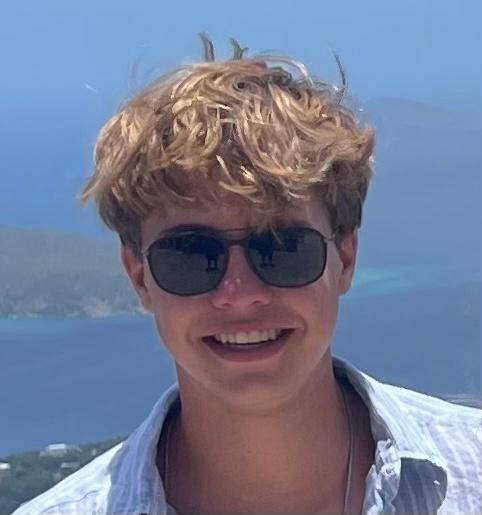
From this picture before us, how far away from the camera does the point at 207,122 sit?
5.95ft

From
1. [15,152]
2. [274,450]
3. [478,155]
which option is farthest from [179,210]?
[478,155]

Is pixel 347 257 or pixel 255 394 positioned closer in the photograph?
pixel 255 394

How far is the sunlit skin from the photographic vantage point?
1773 mm

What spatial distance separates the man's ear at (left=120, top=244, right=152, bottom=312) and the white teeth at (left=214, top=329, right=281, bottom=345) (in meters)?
0.17

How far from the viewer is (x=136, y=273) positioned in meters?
1.93

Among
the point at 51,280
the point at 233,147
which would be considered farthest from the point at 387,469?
the point at 51,280

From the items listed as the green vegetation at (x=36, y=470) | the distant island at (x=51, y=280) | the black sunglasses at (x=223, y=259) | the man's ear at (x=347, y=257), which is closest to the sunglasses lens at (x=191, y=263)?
the black sunglasses at (x=223, y=259)

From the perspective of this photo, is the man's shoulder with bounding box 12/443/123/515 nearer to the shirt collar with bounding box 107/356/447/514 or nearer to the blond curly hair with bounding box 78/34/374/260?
the shirt collar with bounding box 107/356/447/514

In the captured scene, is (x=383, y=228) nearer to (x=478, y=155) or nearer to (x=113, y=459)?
(x=478, y=155)

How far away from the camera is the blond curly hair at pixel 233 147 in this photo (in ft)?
5.82

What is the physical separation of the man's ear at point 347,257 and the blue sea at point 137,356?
682mm

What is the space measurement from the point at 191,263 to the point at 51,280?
3.51ft

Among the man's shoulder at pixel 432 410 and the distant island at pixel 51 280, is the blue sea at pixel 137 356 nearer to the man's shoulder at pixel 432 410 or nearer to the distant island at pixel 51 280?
the distant island at pixel 51 280

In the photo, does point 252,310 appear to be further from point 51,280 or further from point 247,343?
point 51,280
